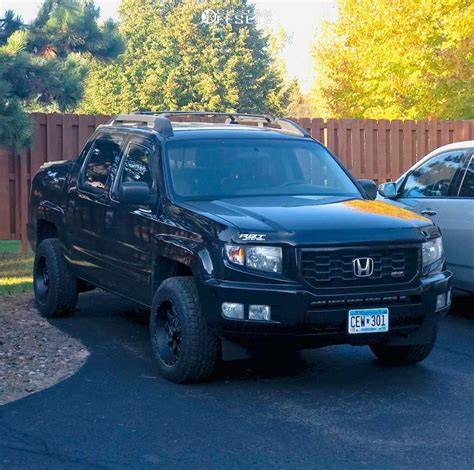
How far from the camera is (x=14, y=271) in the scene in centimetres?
1291

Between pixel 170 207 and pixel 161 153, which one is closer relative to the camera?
pixel 170 207

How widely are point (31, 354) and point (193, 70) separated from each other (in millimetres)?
52224

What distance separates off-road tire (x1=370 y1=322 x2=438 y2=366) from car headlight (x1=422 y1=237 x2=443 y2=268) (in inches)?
24.6

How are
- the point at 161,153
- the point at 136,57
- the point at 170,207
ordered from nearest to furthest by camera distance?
the point at 170,207 → the point at 161,153 → the point at 136,57

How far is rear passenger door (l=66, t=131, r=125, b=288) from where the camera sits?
8.53 metres

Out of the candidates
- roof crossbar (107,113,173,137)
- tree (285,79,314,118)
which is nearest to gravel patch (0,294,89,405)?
roof crossbar (107,113,173,137)

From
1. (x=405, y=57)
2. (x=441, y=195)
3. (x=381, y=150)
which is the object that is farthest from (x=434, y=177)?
(x=405, y=57)

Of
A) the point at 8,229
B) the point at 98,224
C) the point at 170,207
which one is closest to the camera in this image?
the point at 170,207

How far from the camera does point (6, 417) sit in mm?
6199

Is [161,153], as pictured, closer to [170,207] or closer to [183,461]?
[170,207]

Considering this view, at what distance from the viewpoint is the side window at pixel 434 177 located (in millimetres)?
9891

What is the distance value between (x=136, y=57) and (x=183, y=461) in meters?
60.1

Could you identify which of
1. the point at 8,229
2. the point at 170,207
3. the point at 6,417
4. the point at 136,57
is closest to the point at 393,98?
the point at 8,229

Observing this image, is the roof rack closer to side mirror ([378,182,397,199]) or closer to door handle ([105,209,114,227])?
door handle ([105,209,114,227])
